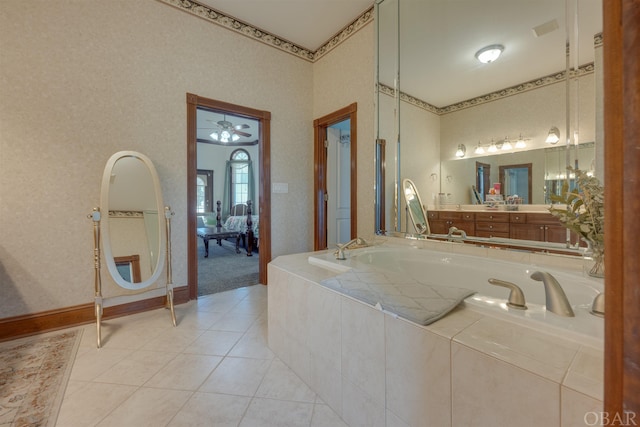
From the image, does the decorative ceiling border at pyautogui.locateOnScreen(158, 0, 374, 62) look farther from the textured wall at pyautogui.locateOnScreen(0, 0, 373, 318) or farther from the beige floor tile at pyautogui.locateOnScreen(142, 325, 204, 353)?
the beige floor tile at pyautogui.locateOnScreen(142, 325, 204, 353)

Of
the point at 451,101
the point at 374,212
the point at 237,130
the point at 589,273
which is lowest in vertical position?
the point at 589,273

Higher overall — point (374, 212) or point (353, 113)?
point (353, 113)

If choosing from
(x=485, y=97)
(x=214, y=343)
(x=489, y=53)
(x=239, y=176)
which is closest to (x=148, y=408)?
(x=214, y=343)

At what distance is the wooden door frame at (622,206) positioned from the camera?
0.27 metres

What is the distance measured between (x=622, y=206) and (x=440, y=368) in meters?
0.68

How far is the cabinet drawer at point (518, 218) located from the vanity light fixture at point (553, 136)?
0.47 meters

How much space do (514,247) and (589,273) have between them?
0.47 metres

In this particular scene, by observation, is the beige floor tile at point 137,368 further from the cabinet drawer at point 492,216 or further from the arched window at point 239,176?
the arched window at point 239,176

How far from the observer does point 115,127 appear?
7.04 ft

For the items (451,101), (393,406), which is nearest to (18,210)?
(393,406)

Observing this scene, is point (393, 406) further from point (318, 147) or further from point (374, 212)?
point (318, 147)

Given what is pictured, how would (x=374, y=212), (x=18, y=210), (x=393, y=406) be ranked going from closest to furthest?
1. (x=393, y=406)
2. (x=18, y=210)
3. (x=374, y=212)

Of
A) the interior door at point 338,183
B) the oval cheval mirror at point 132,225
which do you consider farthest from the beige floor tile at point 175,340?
the interior door at point 338,183

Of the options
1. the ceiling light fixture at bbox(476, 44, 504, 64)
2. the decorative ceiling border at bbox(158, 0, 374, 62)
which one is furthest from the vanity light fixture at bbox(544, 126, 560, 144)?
the decorative ceiling border at bbox(158, 0, 374, 62)
